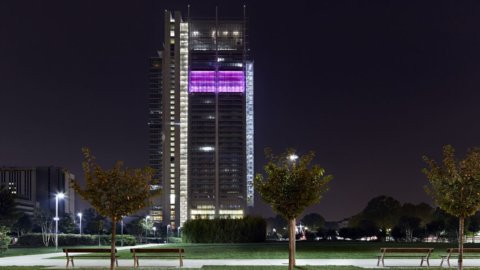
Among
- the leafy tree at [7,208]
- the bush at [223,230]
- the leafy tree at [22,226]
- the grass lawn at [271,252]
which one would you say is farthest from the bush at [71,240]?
the leafy tree at [22,226]

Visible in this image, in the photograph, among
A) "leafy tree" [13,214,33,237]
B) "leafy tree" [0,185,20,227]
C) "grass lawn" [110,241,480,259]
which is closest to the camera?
"grass lawn" [110,241,480,259]

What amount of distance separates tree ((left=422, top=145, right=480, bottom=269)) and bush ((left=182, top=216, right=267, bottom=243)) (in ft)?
190

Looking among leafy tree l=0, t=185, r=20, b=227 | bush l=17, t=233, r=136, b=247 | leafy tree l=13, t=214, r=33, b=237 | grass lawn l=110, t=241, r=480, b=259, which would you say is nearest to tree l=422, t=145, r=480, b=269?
grass lawn l=110, t=241, r=480, b=259

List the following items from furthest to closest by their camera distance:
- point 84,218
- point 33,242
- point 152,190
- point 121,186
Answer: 1. point 84,218
2. point 33,242
3. point 152,190
4. point 121,186

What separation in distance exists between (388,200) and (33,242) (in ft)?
257

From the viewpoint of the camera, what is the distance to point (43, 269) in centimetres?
2706

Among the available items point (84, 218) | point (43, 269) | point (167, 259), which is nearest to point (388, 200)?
point (84, 218)

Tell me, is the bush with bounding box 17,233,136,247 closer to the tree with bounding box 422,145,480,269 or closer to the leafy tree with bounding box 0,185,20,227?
the leafy tree with bounding box 0,185,20,227

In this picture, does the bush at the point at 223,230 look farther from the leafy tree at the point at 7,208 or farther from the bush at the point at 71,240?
the leafy tree at the point at 7,208

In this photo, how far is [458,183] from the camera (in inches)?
875

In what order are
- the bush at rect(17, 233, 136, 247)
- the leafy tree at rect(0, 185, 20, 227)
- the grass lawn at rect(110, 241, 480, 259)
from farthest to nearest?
the leafy tree at rect(0, 185, 20, 227)
the bush at rect(17, 233, 136, 247)
the grass lawn at rect(110, 241, 480, 259)

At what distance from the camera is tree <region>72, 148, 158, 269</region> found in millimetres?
20891

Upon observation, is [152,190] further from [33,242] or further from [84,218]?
[84,218]

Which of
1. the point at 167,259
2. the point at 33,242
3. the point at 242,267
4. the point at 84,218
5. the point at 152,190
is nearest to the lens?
the point at 152,190
